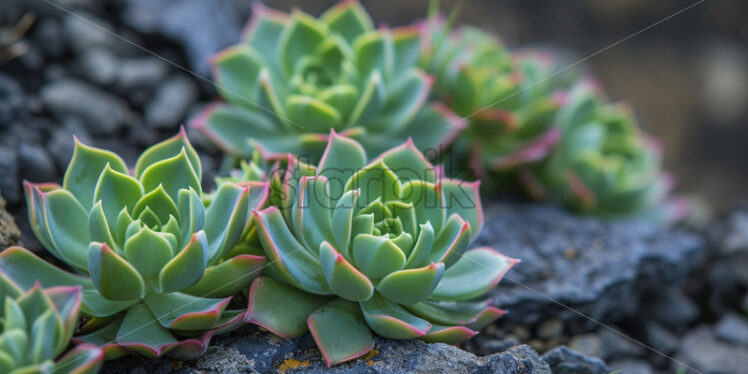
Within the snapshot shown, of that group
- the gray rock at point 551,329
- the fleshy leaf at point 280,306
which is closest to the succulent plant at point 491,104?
the gray rock at point 551,329

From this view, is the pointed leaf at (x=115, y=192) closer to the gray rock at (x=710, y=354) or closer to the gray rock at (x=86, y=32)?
the gray rock at (x=86, y=32)

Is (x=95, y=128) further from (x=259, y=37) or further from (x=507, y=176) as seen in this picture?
(x=507, y=176)

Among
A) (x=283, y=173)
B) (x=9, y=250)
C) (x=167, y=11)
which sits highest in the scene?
(x=167, y=11)

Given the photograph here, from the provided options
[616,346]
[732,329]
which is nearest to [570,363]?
[616,346]

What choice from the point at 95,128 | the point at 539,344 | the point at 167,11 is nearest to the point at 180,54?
the point at 167,11

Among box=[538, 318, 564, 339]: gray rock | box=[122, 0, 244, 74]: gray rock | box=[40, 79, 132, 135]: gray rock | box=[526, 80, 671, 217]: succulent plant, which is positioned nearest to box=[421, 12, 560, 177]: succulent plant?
box=[526, 80, 671, 217]: succulent plant

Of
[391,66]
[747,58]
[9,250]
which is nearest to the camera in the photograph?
[9,250]

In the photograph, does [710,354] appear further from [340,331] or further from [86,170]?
[86,170]
